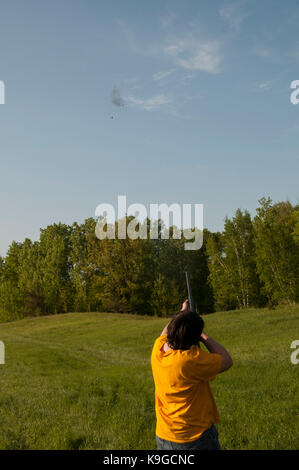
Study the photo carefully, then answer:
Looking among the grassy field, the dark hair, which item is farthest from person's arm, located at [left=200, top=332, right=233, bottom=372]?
the grassy field

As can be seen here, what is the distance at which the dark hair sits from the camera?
195 inches

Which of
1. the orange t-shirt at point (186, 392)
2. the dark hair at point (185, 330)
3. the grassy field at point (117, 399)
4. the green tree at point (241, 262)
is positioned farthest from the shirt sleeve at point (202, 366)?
the green tree at point (241, 262)

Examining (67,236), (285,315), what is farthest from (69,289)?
(285,315)

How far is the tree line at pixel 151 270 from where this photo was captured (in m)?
51.8

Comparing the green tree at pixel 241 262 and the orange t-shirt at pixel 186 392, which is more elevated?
the green tree at pixel 241 262

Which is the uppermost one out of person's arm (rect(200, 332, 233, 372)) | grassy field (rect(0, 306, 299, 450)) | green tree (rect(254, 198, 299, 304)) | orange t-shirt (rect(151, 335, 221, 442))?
green tree (rect(254, 198, 299, 304))

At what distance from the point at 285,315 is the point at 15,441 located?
34.0 m

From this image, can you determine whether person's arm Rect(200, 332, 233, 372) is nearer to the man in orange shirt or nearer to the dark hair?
the man in orange shirt

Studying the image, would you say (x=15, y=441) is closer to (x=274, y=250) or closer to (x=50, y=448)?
(x=50, y=448)

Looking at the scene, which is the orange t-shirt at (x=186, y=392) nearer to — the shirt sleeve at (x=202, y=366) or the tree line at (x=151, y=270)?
the shirt sleeve at (x=202, y=366)

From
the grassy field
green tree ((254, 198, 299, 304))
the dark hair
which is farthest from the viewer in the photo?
green tree ((254, 198, 299, 304))

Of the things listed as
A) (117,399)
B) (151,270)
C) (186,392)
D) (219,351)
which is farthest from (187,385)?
(151,270)

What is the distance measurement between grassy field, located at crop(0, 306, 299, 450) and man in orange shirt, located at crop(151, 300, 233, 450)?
4239 mm

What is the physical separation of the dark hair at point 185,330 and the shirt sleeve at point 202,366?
171 millimetres
